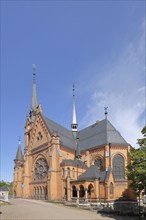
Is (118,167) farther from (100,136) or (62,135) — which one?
(62,135)

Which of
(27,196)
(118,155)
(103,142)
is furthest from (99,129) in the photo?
(27,196)

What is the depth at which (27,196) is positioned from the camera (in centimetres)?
5041

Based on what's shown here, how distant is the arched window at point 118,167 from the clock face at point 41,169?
13330 mm

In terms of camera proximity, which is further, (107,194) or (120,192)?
(120,192)

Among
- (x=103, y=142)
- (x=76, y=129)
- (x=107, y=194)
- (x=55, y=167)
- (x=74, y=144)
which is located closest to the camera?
(x=107, y=194)

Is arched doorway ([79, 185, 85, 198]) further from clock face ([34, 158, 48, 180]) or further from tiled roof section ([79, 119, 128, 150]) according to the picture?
tiled roof section ([79, 119, 128, 150])

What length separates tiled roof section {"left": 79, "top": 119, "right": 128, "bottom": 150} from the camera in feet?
155

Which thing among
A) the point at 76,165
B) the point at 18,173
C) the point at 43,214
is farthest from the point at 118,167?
the point at 18,173

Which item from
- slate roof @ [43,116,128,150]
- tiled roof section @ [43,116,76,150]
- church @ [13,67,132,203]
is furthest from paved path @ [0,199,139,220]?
tiled roof section @ [43,116,76,150]

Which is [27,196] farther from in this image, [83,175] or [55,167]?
[83,175]

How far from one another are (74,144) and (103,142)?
32.1 ft

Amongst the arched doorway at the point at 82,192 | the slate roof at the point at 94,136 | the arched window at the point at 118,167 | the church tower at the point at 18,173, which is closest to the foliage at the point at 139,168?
the arched doorway at the point at 82,192

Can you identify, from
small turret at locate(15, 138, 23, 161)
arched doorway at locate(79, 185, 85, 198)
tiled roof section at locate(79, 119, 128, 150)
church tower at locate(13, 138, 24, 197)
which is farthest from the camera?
small turret at locate(15, 138, 23, 161)

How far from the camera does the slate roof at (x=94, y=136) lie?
47.3m
